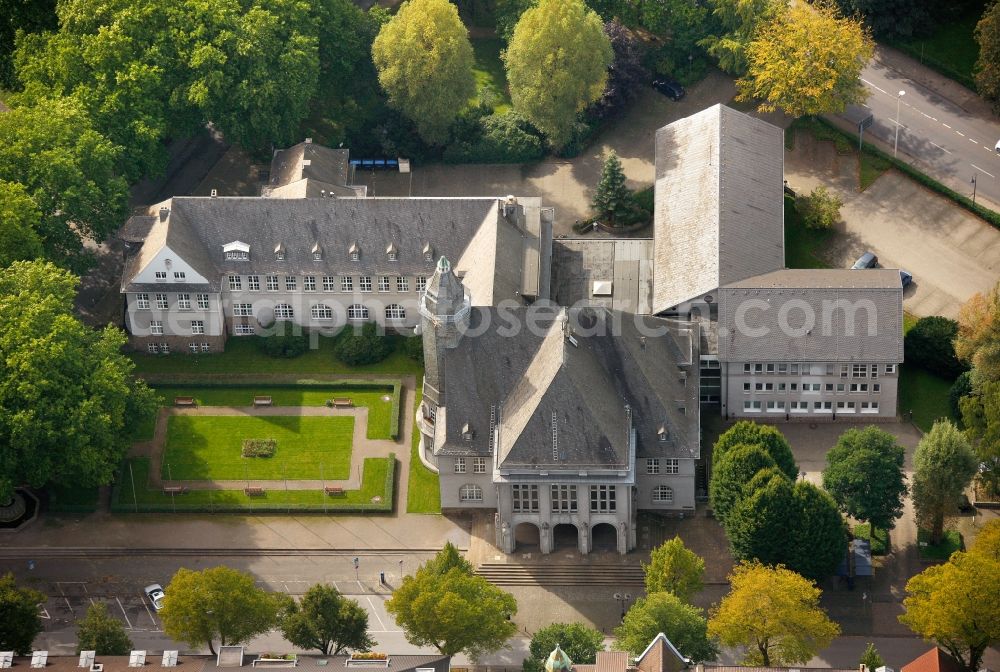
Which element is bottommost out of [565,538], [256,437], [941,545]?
[565,538]

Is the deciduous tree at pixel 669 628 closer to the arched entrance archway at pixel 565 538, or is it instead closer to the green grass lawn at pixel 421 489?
the arched entrance archway at pixel 565 538

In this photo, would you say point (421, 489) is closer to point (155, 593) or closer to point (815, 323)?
point (155, 593)

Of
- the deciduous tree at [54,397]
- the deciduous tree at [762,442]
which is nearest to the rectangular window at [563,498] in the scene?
the deciduous tree at [762,442]

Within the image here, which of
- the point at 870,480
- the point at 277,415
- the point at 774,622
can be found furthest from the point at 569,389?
the point at 277,415

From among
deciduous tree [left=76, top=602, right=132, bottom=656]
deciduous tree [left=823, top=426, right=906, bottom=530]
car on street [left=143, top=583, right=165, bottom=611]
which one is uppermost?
deciduous tree [left=823, top=426, right=906, bottom=530]

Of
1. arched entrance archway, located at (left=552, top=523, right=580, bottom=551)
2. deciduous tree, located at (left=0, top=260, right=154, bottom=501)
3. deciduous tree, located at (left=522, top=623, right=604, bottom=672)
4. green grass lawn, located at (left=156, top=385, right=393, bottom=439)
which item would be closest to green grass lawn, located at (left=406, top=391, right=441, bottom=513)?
green grass lawn, located at (left=156, top=385, right=393, bottom=439)

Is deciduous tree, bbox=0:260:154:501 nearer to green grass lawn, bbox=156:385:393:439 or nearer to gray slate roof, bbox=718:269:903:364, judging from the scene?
green grass lawn, bbox=156:385:393:439

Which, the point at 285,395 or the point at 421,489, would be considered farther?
the point at 285,395

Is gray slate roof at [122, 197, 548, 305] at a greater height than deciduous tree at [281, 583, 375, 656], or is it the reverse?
gray slate roof at [122, 197, 548, 305]
